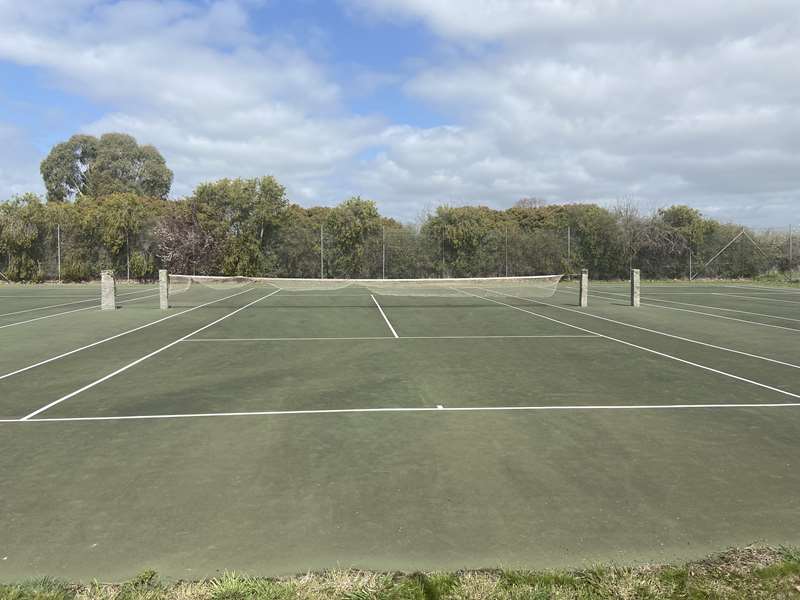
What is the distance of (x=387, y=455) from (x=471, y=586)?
2230 mm

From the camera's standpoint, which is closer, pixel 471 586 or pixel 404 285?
pixel 471 586

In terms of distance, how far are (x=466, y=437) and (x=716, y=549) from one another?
2665 mm

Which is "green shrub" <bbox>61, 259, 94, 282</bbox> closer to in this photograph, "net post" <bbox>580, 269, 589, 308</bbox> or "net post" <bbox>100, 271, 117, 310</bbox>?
"net post" <bbox>100, 271, 117, 310</bbox>

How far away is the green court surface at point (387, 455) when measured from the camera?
3.70m

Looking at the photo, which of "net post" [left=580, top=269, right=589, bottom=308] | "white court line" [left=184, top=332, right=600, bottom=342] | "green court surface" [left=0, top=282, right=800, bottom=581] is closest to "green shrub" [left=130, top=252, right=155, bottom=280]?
"white court line" [left=184, top=332, right=600, bottom=342]

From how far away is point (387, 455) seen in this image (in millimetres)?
5379

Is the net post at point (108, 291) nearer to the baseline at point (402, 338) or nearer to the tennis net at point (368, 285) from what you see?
the tennis net at point (368, 285)

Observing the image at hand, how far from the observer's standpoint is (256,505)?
4.27m

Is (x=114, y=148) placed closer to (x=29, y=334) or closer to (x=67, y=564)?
(x=29, y=334)

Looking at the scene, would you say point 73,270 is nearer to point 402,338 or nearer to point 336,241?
point 336,241

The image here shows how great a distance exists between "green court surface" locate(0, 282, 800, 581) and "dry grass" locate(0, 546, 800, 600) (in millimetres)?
149

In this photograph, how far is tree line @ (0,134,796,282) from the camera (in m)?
37.7

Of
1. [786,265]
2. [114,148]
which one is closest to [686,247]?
[786,265]

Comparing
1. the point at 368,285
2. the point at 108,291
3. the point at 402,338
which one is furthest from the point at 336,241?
the point at 402,338
